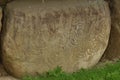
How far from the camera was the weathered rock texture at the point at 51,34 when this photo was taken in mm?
5156

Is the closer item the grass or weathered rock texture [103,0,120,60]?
the grass

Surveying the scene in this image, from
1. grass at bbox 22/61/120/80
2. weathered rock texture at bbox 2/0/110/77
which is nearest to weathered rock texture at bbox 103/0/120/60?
weathered rock texture at bbox 2/0/110/77

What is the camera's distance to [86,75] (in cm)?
536

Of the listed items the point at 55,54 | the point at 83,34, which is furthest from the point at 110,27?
the point at 55,54

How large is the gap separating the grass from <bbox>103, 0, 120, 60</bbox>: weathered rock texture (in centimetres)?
49

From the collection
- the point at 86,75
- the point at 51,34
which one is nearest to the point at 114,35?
the point at 86,75

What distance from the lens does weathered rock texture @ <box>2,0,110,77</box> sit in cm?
516

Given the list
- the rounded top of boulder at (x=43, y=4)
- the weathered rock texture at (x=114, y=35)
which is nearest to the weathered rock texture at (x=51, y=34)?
the rounded top of boulder at (x=43, y=4)

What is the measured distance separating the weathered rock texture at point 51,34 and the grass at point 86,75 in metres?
0.10

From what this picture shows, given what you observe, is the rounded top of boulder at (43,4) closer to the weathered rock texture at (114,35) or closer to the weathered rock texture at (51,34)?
the weathered rock texture at (51,34)

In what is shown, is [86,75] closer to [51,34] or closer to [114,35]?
[51,34]

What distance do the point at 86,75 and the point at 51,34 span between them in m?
0.84

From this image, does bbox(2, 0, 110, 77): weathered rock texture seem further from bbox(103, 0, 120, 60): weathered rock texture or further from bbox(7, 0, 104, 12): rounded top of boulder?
bbox(103, 0, 120, 60): weathered rock texture

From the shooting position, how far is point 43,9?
17.1 ft
